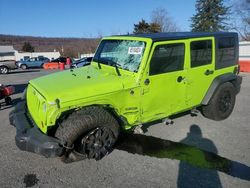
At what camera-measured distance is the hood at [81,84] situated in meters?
4.14

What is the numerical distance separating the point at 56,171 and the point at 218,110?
3.92m

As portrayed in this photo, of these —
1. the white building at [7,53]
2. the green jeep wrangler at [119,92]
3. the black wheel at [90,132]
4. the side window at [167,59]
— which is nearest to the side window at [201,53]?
the green jeep wrangler at [119,92]

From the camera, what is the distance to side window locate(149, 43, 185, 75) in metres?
4.82

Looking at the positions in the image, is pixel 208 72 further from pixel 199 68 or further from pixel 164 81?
pixel 164 81

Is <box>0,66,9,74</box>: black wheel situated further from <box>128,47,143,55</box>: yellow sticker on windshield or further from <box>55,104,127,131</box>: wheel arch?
<box>55,104,127,131</box>: wheel arch

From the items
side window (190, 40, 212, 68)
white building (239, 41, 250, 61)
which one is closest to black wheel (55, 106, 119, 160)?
side window (190, 40, 212, 68)

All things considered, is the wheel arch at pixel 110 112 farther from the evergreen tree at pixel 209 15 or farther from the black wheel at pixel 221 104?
the evergreen tree at pixel 209 15

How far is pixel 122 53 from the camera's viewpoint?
5.15 meters

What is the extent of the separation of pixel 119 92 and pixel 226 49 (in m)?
3.06

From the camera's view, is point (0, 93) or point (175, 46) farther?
point (0, 93)

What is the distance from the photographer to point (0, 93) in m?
8.00

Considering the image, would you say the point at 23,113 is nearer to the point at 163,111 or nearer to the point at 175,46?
the point at 163,111

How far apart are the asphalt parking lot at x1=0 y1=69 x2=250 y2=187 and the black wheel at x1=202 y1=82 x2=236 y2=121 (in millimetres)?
497

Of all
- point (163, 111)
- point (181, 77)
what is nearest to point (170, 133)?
point (163, 111)
